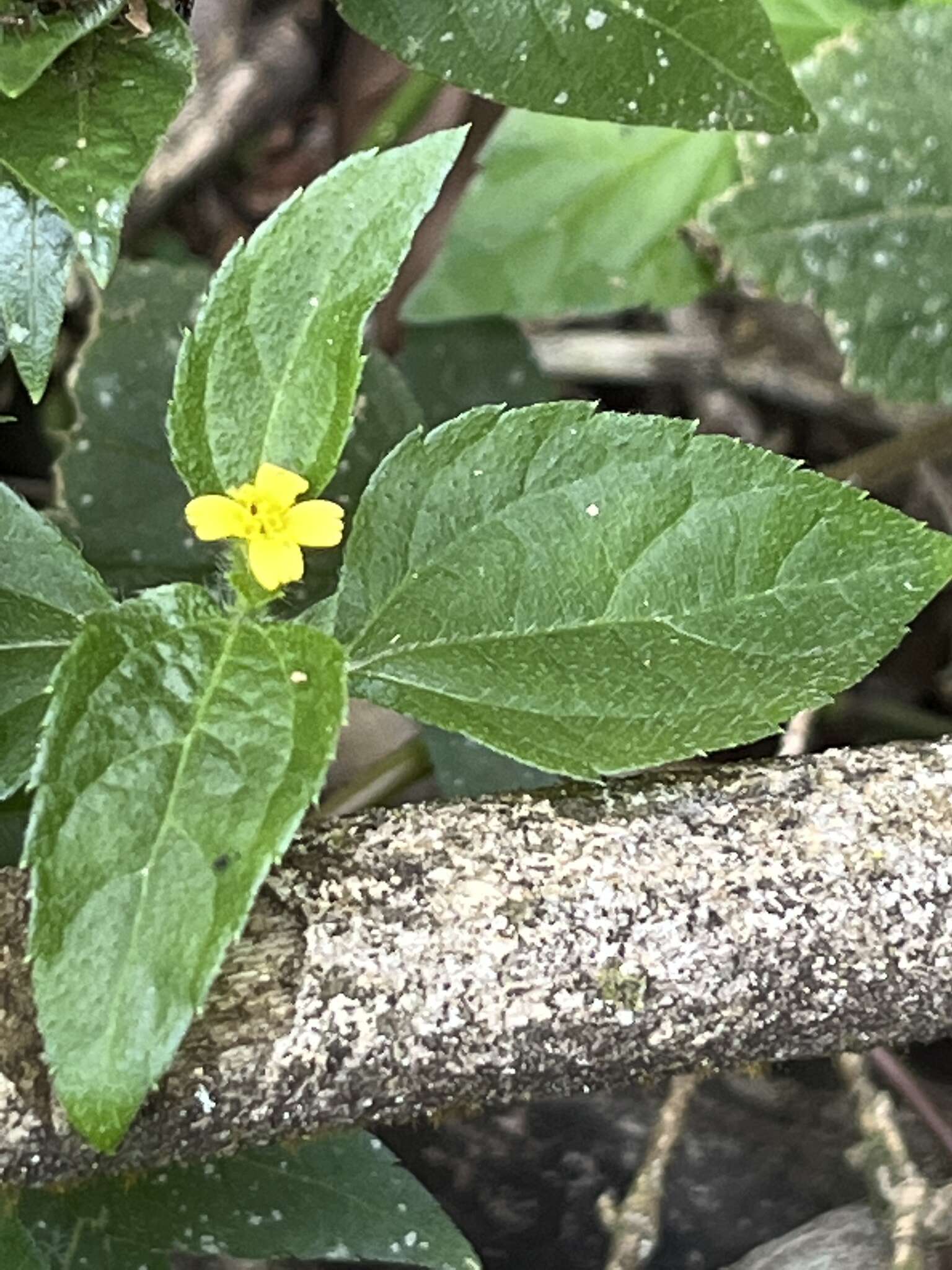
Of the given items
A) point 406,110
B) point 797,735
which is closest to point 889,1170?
point 797,735

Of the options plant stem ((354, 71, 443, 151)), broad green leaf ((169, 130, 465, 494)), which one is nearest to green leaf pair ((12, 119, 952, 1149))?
broad green leaf ((169, 130, 465, 494))

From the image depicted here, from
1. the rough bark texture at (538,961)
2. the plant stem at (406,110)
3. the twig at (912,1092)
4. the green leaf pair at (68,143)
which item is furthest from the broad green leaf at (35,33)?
the twig at (912,1092)

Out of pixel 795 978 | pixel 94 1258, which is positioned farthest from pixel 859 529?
pixel 94 1258

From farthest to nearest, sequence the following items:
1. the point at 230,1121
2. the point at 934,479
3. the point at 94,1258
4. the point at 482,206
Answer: the point at 934,479 → the point at 482,206 → the point at 94,1258 → the point at 230,1121

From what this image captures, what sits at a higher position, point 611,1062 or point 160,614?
point 160,614

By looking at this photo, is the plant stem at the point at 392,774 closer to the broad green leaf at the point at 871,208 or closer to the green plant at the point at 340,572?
the green plant at the point at 340,572

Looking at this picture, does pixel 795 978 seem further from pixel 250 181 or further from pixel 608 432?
pixel 250 181

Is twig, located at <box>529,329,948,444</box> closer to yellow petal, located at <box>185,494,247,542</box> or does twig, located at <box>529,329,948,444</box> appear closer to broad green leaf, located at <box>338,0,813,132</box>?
broad green leaf, located at <box>338,0,813,132</box>
